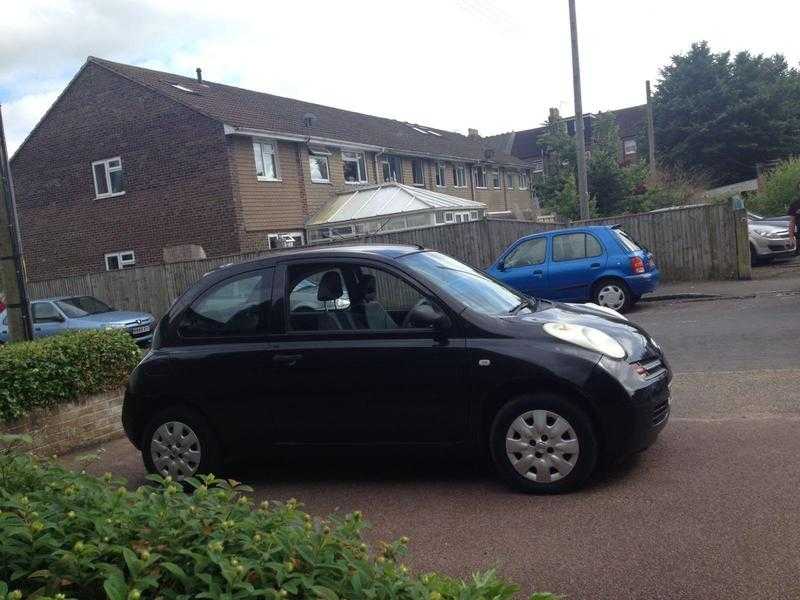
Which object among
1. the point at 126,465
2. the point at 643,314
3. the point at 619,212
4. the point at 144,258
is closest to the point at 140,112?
the point at 144,258

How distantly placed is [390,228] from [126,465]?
1977 cm

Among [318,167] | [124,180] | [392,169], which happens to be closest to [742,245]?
[318,167]

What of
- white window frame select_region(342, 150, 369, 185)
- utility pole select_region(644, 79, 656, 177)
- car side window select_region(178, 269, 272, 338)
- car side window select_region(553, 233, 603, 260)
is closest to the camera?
car side window select_region(178, 269, 272, 338)

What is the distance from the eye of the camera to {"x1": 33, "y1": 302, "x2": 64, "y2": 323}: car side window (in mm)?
16781

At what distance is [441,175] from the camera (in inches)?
1505

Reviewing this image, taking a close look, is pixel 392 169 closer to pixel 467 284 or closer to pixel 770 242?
pixel 770 242

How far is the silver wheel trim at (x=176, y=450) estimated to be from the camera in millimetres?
5734

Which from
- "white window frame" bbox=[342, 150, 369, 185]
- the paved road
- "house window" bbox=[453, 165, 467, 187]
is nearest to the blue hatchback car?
the paved road

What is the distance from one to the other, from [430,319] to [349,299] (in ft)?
2.31

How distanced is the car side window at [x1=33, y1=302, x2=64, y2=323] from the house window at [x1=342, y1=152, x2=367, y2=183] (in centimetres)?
1519

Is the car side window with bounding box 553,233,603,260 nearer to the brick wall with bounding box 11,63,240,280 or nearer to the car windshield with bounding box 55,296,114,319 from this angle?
the car windshield with bounding box 55,296,114,319

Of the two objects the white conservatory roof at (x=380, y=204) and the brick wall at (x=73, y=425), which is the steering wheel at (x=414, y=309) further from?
the white conservatory roof at (x=380, y=204)

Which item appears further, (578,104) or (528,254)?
(578,104)

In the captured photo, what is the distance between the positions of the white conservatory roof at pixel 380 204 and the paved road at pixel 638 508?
19.1 m
